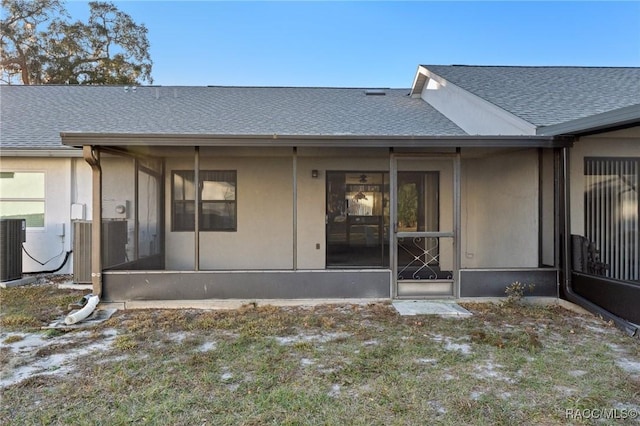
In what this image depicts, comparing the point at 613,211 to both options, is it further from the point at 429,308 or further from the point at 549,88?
the point at 549,88

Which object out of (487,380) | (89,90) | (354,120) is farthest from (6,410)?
(89,90)

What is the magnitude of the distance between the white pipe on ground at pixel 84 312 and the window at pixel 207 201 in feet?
9.79

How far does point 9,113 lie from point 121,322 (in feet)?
24.0

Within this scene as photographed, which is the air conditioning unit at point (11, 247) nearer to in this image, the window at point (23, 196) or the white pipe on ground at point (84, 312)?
the window at point (23, 196)

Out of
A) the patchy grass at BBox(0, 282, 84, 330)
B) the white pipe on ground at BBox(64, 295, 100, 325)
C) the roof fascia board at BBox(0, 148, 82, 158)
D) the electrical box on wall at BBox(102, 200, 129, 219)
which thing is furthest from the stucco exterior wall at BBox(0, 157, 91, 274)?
the white pipe on ground at BBox(64, 295, 100, 325)

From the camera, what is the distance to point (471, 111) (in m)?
7.92

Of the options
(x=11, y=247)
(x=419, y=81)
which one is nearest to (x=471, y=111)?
(x=419, y=81)

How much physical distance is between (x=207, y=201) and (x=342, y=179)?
278cm

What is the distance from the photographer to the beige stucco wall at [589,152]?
229 inches

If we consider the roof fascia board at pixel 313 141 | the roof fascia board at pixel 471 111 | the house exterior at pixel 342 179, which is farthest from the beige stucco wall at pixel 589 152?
the roof fascia board at pixel 471 111

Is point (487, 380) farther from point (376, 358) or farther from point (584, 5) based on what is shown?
point (584, 5)

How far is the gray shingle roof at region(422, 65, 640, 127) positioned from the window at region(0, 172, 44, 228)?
29.3 feet

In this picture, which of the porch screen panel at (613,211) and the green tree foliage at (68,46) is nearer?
the porch screen panel at (613,211)

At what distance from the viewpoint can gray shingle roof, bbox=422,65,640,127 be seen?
6.64 meters
